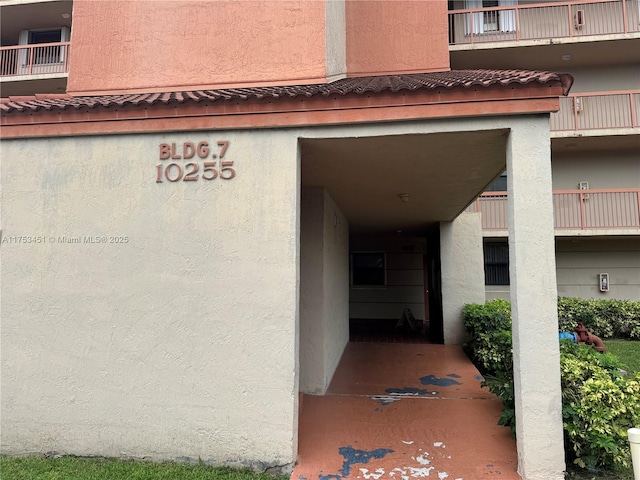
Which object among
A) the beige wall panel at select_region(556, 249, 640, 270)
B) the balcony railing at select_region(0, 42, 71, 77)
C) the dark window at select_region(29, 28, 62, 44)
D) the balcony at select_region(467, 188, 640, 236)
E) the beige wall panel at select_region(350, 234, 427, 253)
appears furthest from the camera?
the dark window at select_region(29, 28, 62, 44)

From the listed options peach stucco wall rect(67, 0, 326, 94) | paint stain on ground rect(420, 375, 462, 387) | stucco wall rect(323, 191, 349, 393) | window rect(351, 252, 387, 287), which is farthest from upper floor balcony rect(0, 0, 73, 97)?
paint stain on ground rect(420, 375, 462, 387)

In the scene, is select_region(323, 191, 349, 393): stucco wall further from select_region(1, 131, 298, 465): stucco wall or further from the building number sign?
the building number sign

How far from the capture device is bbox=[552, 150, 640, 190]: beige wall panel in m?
13.2

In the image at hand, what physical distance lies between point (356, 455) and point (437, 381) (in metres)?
2.98

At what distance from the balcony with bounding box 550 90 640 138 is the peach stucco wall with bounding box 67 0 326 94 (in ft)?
31.9

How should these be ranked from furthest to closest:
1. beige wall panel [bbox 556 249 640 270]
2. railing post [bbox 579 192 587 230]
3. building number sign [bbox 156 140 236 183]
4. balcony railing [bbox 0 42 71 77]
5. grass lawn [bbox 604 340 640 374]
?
balcony railing [bbox 0 42 71 77], beige wall panel [bbox 556 249 640 270], railing post [bbox 579 192 587 230], grass lawn [bbox 604 340 640 374], building number sign [bbox 156 140 236 183]

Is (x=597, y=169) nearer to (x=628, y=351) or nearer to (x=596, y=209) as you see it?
(x=596, y=209)

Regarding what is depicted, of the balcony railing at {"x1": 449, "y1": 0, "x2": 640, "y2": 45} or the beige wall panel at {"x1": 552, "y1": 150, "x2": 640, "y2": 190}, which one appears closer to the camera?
the balcony railing at {"x1": 449, "y1": 0, "x2": 640, "y2": 45}

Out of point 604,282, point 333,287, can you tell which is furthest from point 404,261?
point 333,287

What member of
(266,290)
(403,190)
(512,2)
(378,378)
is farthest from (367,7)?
(512,2)

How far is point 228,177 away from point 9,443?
3.57m

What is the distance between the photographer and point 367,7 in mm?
7543

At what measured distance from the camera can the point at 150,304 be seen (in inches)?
164

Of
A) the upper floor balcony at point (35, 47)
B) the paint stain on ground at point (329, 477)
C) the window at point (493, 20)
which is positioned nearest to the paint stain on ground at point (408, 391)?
the paint stain on ground at point (329, 477)
